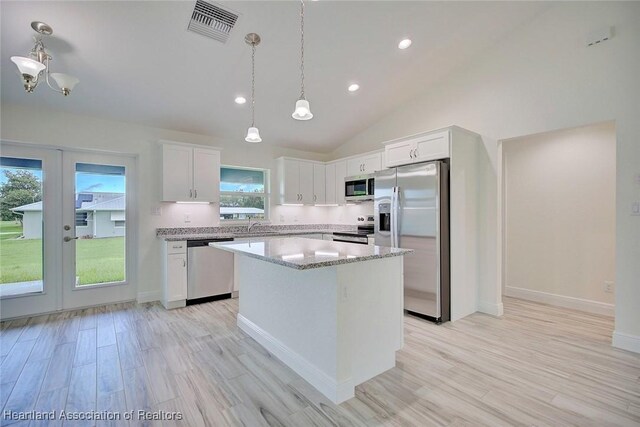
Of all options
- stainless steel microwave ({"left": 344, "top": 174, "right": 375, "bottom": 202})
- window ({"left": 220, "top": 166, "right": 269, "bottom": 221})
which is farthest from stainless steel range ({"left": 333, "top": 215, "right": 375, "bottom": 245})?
window ({"left": 220, "top": 166, "right": 269, "bottom": 221})

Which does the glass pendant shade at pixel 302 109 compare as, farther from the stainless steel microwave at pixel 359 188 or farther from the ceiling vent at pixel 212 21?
the stainless steel microwave at pixel 359 188

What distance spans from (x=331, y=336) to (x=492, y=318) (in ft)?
8.40

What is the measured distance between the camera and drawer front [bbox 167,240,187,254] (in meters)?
3.94

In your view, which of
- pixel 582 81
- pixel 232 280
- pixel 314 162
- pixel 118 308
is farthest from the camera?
pixel 314 162

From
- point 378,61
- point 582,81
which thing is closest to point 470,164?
point 582,81

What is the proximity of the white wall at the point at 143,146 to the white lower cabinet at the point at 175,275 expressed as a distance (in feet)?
1.41

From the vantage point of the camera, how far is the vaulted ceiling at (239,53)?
8.59 feet

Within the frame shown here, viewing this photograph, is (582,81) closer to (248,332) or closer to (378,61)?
(378,61)

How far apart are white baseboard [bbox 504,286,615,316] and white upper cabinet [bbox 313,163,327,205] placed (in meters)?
3.46

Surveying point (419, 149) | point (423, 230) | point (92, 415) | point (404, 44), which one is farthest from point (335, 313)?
point (404, 44)

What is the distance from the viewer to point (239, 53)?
3189mm

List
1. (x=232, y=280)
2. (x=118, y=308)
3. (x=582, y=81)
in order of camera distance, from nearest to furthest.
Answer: (x=582, y=81) → (x=118, y=308) → (x=232, y=280)

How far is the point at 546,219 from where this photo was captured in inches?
162

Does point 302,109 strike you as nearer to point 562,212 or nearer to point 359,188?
point 359,188
